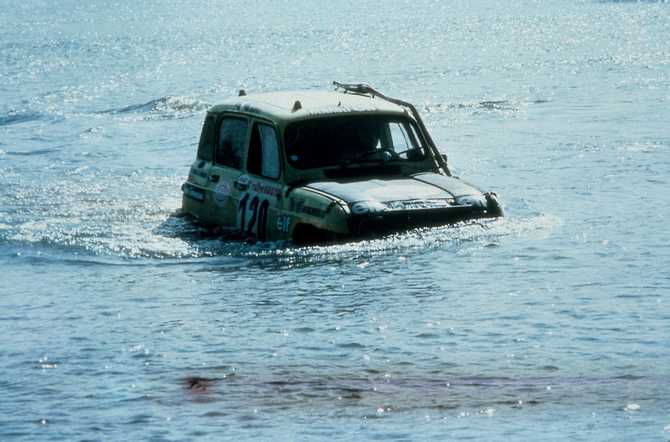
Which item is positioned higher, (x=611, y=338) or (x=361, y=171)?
(x=361, y=171)

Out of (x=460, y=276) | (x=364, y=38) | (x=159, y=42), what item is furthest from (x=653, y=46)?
(x=460, y=276)

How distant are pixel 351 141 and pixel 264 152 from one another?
0.82 metres

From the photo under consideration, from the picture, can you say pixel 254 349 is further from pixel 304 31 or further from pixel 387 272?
pixel 304 31

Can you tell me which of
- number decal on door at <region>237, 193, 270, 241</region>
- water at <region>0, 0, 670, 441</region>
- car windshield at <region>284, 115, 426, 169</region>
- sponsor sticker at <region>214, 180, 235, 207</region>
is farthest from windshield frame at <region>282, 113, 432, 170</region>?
sponsor sticker at <region>214, 180, 235, 207</region>

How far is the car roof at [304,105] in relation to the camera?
380 inches

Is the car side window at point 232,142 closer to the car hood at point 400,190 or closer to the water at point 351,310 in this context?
the water at point 351,310

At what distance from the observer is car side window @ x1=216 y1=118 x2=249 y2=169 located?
10.2 metres

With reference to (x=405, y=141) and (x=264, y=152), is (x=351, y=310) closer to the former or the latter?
(x=264, y=152)

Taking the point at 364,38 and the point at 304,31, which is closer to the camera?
the point at 364,38

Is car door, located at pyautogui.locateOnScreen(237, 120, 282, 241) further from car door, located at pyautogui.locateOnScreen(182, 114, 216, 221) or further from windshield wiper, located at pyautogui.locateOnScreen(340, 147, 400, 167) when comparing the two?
car door, located at pyautogui.locateOnScreen(182, 114, 216, 221)

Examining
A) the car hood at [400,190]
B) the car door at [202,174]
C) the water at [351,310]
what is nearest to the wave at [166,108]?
the water at [351,310]

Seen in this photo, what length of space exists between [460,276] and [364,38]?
6203 cm

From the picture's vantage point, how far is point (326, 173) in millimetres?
9445

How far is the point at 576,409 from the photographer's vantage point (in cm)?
532
